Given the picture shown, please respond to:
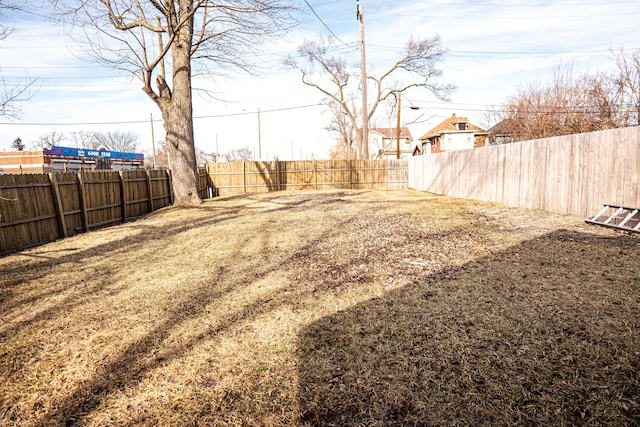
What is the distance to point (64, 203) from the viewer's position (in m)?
7.99

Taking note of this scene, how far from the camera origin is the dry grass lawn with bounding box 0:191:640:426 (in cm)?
215

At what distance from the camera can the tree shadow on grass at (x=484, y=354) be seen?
6.76 ft

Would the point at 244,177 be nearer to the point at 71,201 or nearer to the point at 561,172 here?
the point at 71,201

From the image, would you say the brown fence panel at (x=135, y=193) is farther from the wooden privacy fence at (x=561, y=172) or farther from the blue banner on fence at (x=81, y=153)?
the blue banner on fence at (x=81, y=153)

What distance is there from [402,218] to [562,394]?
20.1ft

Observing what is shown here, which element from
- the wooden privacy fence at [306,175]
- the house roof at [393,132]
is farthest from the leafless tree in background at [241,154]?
the wooden privacy fence at [306,175]

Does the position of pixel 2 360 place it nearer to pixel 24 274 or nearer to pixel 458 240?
pixel 24 274

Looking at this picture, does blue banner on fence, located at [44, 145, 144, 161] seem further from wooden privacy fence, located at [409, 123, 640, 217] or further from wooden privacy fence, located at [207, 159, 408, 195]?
wooden privacy fence, located at [409, 123, 640, 217]

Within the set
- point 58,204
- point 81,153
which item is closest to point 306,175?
point 58,204

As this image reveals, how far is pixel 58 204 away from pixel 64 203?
24cm

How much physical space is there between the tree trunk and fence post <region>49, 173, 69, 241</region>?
4.36 metres

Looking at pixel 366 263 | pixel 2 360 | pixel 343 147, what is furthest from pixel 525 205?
pixel 343 147

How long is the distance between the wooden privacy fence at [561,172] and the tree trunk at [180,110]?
10273mm

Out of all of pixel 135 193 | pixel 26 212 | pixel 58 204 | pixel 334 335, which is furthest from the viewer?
pixel 135 193
